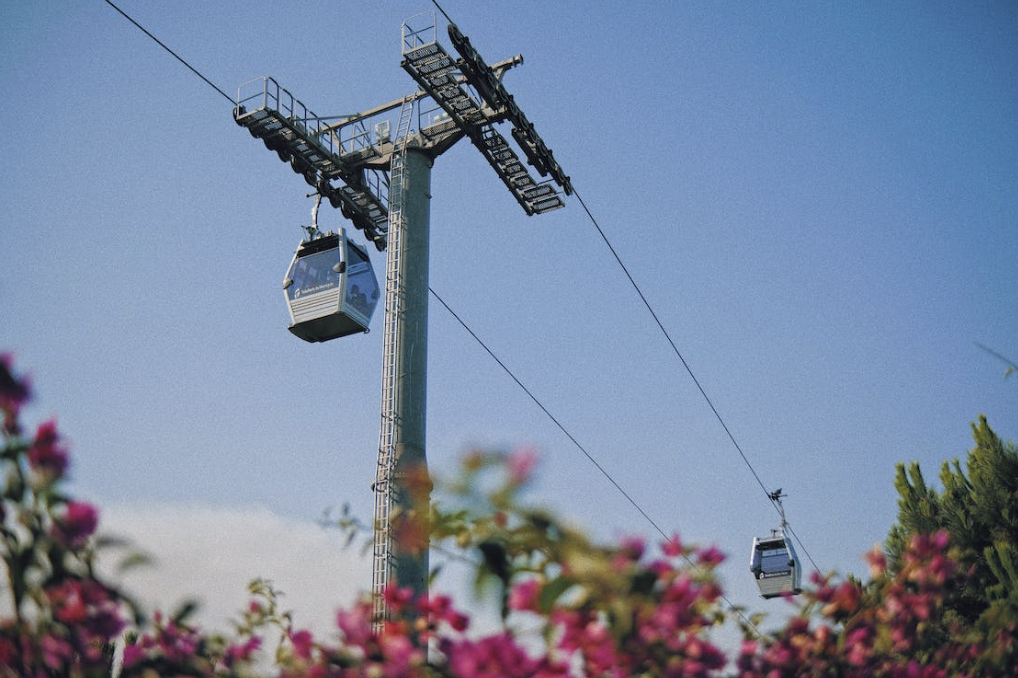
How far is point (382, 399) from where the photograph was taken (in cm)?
1073

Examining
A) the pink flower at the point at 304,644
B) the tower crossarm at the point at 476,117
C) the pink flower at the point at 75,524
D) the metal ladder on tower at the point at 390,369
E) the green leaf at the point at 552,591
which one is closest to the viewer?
the green leaf at the point at 552,591

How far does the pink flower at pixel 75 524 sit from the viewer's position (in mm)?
2059

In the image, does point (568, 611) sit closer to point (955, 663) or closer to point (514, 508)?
Answer: point (514, 508)

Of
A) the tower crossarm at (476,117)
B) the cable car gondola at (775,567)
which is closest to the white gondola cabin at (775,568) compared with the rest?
the cable car gondola at (775,567)

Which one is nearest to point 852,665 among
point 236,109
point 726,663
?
point 726,663

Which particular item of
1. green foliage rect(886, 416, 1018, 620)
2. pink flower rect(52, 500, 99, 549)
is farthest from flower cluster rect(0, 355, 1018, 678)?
green foliage rect(886, 416, 1018, 620)

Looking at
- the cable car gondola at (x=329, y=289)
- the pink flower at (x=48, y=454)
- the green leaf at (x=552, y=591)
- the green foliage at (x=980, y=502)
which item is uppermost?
the cable car gondola at (x=329, y=289)

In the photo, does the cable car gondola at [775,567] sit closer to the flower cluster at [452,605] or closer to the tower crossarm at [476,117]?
the tower crossarm at [476,117]

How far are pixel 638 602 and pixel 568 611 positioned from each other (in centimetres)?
18

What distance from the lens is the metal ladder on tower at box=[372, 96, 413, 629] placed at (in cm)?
961

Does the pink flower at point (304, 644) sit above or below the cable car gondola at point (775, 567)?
below

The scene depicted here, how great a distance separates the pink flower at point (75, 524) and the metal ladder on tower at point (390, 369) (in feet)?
23.7

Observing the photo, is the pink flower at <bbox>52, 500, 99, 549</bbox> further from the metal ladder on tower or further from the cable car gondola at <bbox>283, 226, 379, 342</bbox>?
the cable car gondola at <bbox>283, 226, 379, 342</bbox>

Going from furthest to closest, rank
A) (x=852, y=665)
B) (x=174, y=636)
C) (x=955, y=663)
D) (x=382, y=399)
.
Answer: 1. (x=382, y=399)
2. (x=955, y=663)
3. (x=852, y=665)
4. (x=174, y=636)
